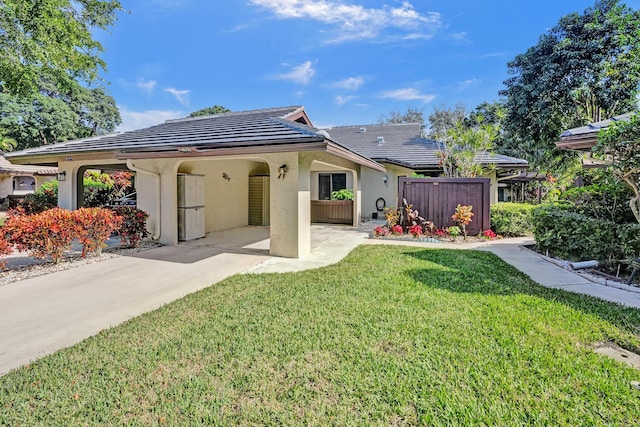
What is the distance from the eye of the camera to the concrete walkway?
152 inches

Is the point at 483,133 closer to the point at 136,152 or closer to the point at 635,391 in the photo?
the point at 635,391

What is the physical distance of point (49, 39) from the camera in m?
9.35

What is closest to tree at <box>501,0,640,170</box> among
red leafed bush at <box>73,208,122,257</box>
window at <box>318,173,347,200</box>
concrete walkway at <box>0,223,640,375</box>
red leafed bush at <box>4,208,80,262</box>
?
window at <box>318,173,347,200</box>

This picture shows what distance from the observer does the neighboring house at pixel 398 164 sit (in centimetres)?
1505

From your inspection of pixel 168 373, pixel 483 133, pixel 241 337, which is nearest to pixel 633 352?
pixel 241 337

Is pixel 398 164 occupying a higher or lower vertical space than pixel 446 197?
higher

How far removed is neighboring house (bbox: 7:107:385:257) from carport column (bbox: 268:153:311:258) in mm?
25

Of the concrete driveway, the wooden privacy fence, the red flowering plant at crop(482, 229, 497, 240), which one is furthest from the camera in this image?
the wooden privacy fence

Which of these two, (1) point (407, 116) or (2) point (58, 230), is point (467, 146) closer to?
(2) point (58, 230)

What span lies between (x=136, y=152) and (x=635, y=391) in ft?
→ 35.5

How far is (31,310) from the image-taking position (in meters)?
4.52

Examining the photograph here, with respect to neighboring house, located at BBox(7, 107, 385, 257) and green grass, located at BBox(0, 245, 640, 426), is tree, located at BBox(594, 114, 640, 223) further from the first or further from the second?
neighboring house, located at BBox(7, 107, 385, 257)

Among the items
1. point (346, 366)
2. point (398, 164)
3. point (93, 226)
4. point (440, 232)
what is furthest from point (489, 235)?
point (93, 226)

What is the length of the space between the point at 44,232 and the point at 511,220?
13.3 metres
